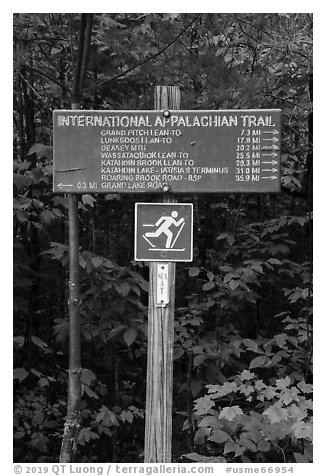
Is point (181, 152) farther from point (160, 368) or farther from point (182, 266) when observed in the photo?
point (182, 266)

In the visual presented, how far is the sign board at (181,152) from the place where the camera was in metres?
2.67

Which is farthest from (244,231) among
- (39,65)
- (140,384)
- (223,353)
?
(39,65)

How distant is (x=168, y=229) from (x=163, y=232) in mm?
33

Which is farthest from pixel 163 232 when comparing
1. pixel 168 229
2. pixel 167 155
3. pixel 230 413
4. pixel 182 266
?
pixel 182 266

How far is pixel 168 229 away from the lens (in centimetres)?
276

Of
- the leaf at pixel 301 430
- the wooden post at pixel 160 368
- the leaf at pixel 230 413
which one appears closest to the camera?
the wooden post at pixel 160 368

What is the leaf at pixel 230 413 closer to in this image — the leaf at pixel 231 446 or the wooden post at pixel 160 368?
the leaf at pixel 231 446

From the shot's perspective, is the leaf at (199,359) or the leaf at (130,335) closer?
the leaf at (130,335)

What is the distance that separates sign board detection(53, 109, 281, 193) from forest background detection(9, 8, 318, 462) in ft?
3.12

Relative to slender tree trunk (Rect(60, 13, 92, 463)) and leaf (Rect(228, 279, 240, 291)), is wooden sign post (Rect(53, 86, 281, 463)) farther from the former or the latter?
leaf (Rect(228, 279, 240, 291))

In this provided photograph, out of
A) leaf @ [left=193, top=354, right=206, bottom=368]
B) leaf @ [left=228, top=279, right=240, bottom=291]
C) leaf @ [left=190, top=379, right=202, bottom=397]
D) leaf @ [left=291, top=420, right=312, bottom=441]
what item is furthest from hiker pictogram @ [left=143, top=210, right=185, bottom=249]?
leaf @ [left=190, top=379, right=202, bottom=397]

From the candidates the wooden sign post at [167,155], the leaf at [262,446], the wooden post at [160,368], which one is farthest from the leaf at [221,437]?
the wooden sign post at [167,155]

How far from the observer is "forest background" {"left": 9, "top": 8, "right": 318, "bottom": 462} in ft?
12.8

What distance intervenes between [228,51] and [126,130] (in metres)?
2.06
